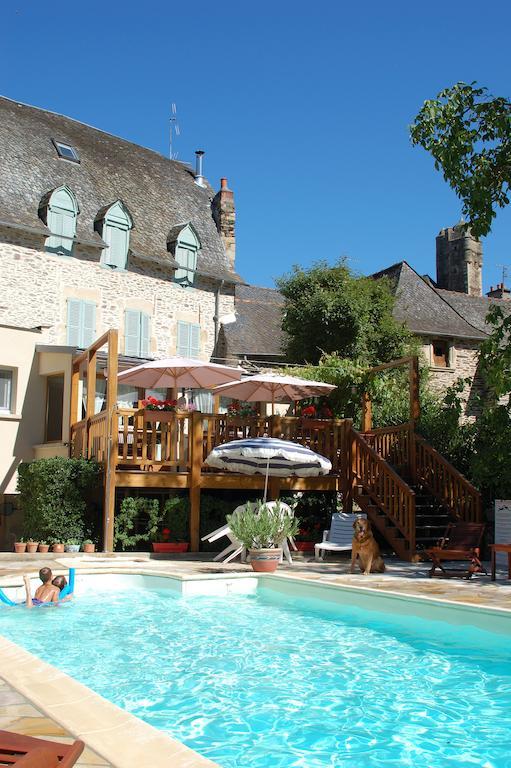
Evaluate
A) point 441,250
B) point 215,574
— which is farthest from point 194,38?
point 441,250

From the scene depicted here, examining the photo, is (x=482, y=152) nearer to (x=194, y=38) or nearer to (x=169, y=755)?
(x=194, y=38)

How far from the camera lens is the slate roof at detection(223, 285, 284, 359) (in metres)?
28.6

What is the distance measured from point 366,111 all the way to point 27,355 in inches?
343

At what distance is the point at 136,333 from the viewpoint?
83.8 feet

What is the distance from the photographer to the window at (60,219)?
2392 centimetres

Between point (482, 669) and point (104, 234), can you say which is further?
point (104, 234)

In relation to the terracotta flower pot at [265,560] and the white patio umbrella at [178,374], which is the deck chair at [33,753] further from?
the white patio umbrella at [178,374]

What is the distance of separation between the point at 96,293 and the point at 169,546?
12158 millimetres

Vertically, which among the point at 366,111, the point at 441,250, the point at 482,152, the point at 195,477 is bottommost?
the point at 195,477

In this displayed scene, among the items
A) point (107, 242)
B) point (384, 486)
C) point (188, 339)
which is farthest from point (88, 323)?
point (384, 486)

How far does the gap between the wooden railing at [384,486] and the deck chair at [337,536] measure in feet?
2.10

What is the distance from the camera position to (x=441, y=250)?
130 ft

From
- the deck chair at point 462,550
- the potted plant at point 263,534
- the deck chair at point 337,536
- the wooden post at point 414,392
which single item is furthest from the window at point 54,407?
the deck chair at point 462,550

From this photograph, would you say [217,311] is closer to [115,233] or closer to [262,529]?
[115,233]
